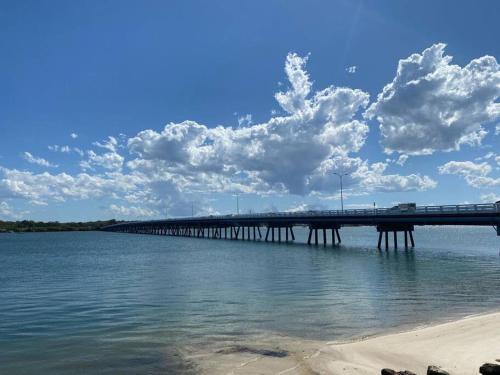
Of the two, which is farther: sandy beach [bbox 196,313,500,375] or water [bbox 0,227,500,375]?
water [bbox 0,227,500,375]

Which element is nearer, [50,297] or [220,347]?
[220,347]

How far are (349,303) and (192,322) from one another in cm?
973

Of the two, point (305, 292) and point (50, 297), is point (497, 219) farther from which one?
point (50, 297)

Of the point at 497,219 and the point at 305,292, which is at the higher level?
the point at 497,219

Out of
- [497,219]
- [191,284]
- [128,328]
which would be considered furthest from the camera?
[497,219]

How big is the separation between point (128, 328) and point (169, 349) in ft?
14.5

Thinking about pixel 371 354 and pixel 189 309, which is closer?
pixel 371 354

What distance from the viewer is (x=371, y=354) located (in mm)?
15758

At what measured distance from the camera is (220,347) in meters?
17.4

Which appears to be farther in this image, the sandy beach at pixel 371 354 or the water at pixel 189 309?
the water at pixel 189 309

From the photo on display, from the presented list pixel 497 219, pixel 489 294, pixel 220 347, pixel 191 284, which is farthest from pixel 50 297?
pixel 497 219

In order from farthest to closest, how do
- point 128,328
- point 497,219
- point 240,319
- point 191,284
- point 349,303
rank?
1. point 497,219
2. point 191,284
3. point 349,303
4. point 240,319
5. point 128,328

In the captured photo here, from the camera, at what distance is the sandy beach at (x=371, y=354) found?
14.3 metres

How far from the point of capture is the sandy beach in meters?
14.3
